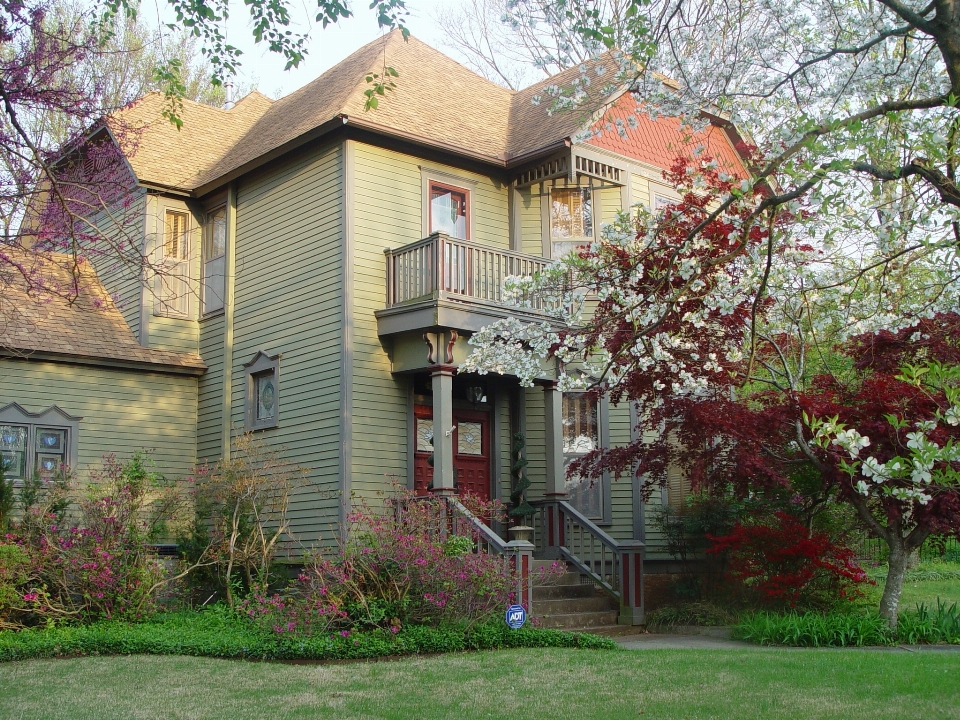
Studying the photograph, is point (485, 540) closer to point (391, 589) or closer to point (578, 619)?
point (578, 619)

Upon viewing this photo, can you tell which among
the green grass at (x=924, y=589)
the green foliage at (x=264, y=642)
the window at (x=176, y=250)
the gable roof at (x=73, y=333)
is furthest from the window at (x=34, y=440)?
the green grass at (x=924, y=589)

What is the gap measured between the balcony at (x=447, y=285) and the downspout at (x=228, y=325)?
340 cm

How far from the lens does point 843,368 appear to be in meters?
15.8

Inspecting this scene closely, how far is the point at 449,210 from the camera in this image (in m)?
16.6

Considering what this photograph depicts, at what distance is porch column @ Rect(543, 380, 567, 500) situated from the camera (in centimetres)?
1563

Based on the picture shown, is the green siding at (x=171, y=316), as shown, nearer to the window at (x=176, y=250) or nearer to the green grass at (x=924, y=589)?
the window at (x=176, y=250)

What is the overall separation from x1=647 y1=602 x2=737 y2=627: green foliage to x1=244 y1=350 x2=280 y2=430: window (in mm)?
6479

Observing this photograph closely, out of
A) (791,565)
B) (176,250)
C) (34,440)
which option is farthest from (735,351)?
(34,440)

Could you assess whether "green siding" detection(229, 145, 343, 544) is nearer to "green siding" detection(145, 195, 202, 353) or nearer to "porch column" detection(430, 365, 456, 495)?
"green siding" detection(145, 195, 202, 353)

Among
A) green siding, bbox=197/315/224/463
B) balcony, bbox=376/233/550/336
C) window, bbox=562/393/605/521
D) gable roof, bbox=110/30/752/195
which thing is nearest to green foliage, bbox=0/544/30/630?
green siding, bbox=197/315/224/463

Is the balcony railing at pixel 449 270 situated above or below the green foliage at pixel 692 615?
above

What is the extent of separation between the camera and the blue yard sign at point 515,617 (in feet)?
36.9

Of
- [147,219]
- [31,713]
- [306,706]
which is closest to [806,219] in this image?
[306,706]

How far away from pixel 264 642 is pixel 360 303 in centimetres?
588
